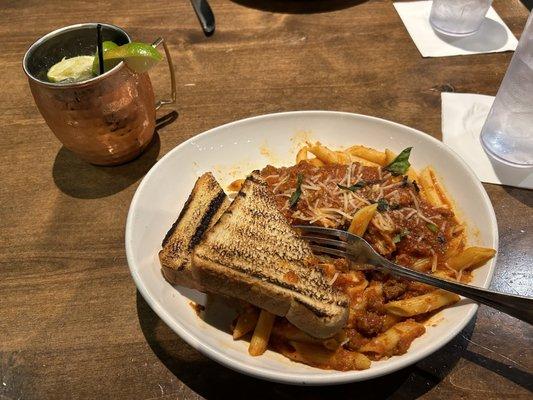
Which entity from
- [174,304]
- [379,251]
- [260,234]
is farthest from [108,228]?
[379,251]

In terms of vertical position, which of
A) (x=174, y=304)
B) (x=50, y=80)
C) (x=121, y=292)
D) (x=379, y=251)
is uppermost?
(x=50, y=80)

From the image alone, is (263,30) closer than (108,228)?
No

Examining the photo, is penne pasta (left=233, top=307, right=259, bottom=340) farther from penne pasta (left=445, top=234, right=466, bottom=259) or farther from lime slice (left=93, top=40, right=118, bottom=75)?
lime slice (left=93, top=40, right=118, bottom=75)

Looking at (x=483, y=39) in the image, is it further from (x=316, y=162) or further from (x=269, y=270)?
(x=269, y=270)

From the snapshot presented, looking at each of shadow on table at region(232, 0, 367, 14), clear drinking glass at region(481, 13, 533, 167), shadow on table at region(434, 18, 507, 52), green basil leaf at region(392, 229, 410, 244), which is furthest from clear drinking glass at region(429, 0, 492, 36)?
green basil leaf at region(392, 229, 410, 244)

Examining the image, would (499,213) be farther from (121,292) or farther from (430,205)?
(121,292)

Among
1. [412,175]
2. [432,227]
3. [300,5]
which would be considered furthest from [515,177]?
[300,5]
